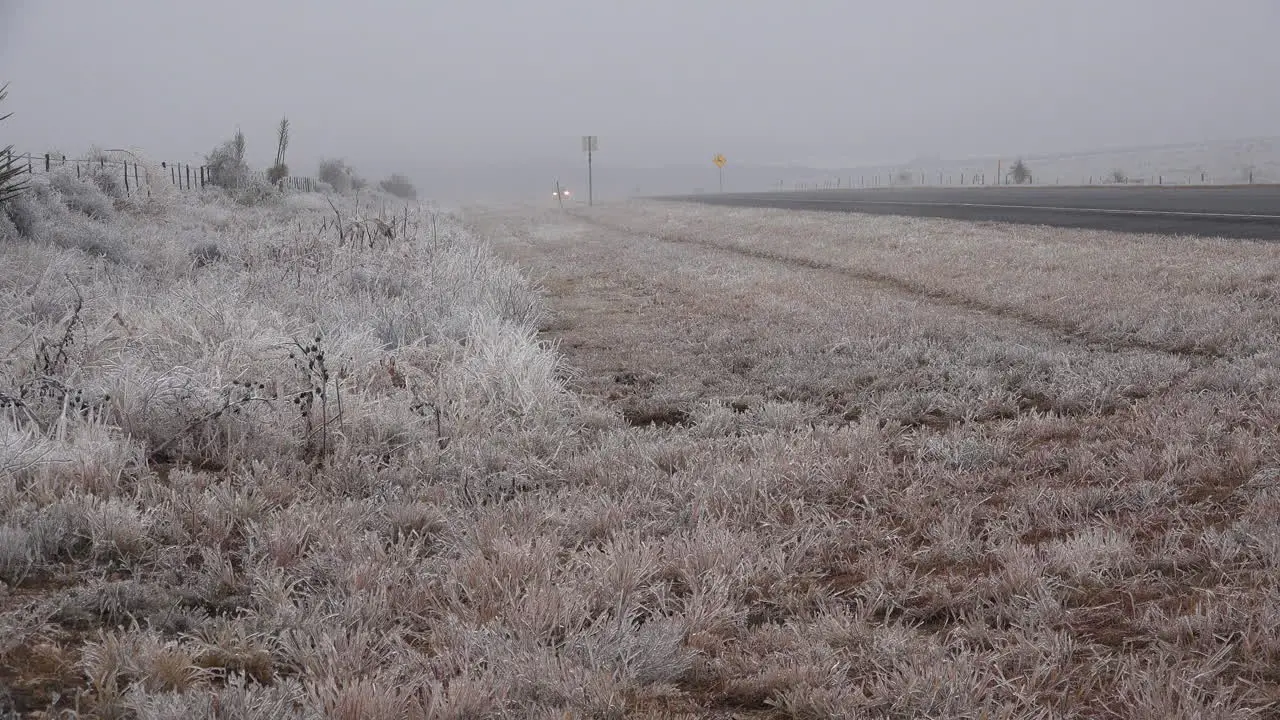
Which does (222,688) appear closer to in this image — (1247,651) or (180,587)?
(180,587)

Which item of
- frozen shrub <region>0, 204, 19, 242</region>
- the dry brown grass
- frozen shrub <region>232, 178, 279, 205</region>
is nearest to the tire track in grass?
the dry brown grass

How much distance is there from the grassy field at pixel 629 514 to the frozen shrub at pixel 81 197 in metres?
6.56

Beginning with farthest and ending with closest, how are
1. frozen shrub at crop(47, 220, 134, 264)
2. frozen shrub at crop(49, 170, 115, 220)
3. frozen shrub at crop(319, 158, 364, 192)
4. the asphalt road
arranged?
frozen shrub at crop(319, 158, 364, 192)
the asphalt road
frozen shrub at crop(49, 170, 115, 220)
frozen shrub at crop(47, 220, 134, 264)

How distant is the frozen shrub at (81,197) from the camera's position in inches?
590

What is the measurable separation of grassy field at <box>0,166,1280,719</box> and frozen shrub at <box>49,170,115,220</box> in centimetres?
656

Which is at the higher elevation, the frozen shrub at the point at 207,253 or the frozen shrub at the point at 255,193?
the frozen shrub at the point at 255,193

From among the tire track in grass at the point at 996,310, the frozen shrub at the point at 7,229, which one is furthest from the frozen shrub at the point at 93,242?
the tire track in grass at the point at 996,310

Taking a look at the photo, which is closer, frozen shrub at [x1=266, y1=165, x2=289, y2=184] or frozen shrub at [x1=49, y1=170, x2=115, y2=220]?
frozen shrub at [x1=49, y1=170, x2=115, y2=220]

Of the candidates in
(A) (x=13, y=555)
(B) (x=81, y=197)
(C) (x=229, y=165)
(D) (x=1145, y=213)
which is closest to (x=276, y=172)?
(C) (x=229, y=165)

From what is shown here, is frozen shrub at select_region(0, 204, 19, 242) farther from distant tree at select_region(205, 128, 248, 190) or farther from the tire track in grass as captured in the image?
distant tree at select_region(205, 128, 248, 190)

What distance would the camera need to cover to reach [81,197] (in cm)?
1514

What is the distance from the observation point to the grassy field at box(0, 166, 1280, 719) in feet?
8.56

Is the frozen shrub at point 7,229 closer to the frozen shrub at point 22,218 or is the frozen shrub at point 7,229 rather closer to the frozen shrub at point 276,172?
the frozen shrub at point 22,218

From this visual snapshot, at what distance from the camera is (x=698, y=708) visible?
261 centimetres
